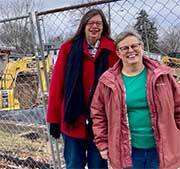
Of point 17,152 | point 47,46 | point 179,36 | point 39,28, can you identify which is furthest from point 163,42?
point 17,152

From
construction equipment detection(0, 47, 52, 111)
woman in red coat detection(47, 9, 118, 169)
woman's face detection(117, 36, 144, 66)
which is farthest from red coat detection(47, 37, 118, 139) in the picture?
construction equipment detection(0, 47, 52, 111)

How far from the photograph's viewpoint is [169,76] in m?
2.92

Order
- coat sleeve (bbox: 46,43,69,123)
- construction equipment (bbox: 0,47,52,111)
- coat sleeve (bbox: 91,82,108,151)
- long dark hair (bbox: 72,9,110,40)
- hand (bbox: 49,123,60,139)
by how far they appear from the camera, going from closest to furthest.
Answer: coat sleeve (bbox: 91,82,108,151) < long dark hair (bbox: 72,9,110,40) < coat sleeve (bbox: 46,43,69,123) < hand (bbox: 49,123,60,139) < construction equipment (bbox: 0,47,52,111)

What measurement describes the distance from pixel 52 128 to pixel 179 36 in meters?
1.28

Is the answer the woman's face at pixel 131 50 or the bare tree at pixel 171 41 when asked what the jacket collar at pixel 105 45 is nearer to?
the woman's face at pixel 131 50

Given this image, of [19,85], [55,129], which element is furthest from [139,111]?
[19,85]

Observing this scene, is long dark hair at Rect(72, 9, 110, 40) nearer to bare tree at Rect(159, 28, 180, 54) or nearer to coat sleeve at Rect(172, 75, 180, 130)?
bare tree at Rect(159, 28, 180, 54)

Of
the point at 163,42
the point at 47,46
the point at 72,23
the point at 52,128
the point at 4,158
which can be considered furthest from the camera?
the point at 4,158

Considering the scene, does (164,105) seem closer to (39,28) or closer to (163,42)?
(163,42)

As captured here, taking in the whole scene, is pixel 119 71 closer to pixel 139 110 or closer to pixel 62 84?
pixel 139 110

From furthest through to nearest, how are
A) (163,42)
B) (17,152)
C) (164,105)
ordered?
(17,152), (163,42), (164,105)

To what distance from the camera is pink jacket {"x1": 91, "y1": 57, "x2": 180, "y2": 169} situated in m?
2.89

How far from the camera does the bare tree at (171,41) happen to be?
3.52 m

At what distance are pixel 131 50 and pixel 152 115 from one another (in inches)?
18.2
